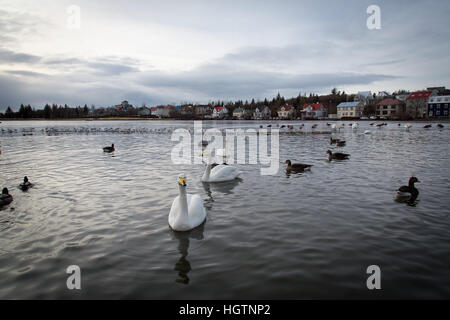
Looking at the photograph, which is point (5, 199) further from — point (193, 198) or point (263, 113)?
point (263, 113)

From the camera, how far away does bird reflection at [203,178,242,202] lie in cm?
1123

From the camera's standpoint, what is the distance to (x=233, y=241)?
6.80 meters

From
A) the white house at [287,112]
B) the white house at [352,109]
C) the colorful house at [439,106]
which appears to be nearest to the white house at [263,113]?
the white house at [287,112]

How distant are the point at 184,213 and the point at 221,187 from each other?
459 centimetres

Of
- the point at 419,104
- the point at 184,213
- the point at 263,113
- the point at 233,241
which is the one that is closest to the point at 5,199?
the point at 184,213

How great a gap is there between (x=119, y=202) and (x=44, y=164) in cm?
1079

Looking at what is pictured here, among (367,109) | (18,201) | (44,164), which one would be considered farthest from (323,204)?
(367,109)

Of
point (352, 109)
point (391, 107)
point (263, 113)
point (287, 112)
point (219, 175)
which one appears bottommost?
point (219, 175)

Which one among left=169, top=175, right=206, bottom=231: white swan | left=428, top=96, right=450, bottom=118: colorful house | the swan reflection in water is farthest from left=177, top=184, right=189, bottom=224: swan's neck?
left=428, top=96, right=450, bottom=118: colorful house

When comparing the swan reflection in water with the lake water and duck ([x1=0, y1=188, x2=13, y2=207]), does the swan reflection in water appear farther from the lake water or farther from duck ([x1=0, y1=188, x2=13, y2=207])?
duck ([x1=0, y1=188, x2=13, y2=207])

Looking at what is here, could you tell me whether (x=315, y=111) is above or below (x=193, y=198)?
above

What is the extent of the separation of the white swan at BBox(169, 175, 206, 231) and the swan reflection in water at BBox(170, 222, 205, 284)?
0.13m

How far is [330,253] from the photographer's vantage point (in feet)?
20.2

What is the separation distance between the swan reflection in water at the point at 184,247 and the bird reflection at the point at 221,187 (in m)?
3.15
